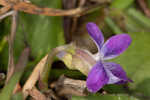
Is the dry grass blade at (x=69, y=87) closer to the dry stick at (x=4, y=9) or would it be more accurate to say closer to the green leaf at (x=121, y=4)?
the dry stick at (x=4, y=9)

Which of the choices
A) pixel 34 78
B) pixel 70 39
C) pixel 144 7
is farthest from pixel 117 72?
pixel 144 7

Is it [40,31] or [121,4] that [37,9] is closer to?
[40,31]

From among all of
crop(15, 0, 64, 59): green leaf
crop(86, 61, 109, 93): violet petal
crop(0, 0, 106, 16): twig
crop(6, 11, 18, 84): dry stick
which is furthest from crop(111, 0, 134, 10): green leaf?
crop(86, 61, 109, 93): violet petal

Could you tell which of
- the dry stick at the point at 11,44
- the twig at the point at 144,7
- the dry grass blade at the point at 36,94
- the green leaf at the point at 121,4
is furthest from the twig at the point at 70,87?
the twig at the point at 144,7

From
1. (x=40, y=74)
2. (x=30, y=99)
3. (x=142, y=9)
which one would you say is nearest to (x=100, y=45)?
(x=40, y=74)

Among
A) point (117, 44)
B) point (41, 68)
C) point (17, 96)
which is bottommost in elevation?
point (17, 96)

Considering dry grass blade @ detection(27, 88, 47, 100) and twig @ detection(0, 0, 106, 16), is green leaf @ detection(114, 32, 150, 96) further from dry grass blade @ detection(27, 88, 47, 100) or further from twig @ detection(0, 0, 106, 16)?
dry grass blade @ detection(27, 88, 47, 100)
